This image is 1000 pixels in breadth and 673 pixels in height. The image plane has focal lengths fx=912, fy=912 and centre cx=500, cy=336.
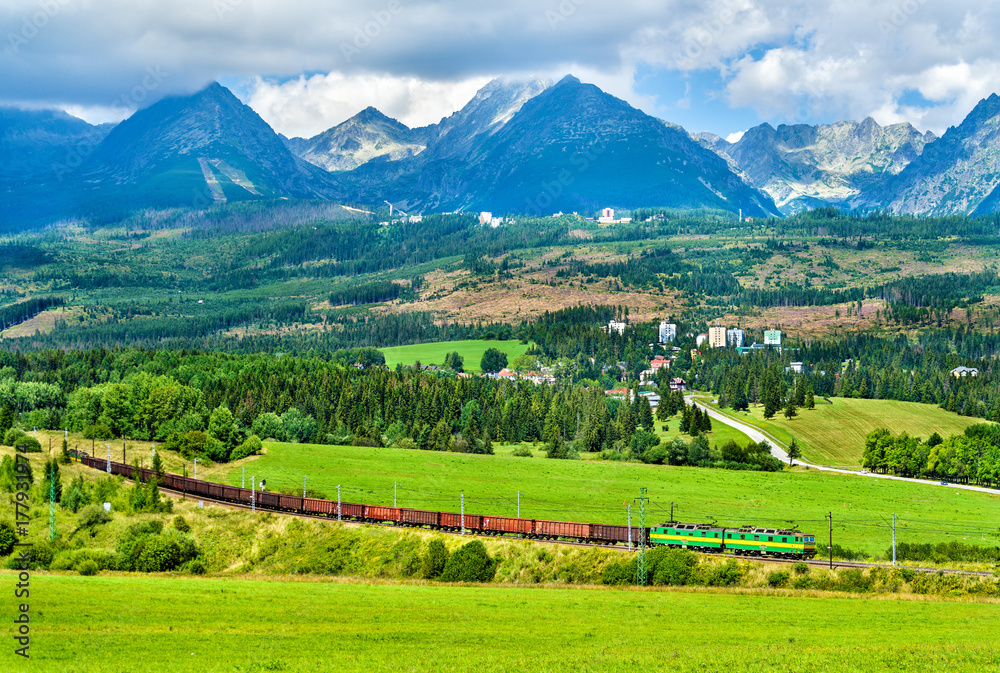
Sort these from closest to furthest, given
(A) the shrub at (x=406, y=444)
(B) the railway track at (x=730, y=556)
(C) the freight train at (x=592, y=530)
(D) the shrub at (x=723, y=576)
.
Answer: (D) the shrub at (x=723, y=576), (B) the railway track at (x=730, y=556), (C) the freight train at (x=592, y=530), (A) the shrub at (x=406, y=444)

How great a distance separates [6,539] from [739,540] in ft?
226

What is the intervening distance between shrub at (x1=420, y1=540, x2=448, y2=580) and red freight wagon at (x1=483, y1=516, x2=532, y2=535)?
322 inches

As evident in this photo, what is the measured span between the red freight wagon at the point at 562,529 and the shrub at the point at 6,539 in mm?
49130

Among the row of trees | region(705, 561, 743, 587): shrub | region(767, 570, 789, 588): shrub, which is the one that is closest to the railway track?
region(767, 570, 789, 588): shrub

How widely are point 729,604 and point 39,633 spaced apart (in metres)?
48.9

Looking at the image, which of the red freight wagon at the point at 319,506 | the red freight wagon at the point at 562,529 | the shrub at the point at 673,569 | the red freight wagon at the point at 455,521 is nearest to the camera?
the shrub at the point at 673,569

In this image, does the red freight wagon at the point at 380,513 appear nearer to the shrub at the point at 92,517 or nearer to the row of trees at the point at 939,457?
the shrub at the point at 92,517

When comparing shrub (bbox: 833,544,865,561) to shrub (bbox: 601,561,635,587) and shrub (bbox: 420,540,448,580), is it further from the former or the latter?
shrub (bbox: 420,540,448,580)

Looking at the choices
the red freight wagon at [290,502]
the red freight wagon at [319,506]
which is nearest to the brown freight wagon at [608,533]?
the red freight wagon at [319,506]

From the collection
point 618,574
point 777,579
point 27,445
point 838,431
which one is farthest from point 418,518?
point 838,431

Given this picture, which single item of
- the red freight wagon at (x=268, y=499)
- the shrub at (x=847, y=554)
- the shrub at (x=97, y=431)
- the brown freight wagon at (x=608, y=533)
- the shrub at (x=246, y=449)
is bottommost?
the shrub at (x=847, y=554)

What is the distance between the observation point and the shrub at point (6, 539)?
82.8 m

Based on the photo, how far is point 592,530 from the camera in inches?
3556

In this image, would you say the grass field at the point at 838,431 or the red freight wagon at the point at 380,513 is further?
the grass field at the point at 838,431
